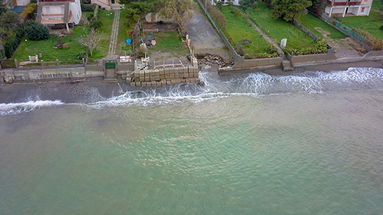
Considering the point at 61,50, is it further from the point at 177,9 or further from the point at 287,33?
the point at 287,33

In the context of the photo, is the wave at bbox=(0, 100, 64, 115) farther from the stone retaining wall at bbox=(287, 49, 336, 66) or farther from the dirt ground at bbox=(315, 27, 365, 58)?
the dirt ground at bbox=(315, 27, 365, 58)

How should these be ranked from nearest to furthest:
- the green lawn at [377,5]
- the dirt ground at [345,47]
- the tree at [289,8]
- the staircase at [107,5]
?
the dirt ground at [345,47] → the tree at [289,8] → the staircase at [107,5] → the green lawn at [377,5]

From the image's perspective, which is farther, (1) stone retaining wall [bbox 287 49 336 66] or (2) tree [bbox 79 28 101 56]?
(1) stone retaining wall [bbox 287 49 336 66]

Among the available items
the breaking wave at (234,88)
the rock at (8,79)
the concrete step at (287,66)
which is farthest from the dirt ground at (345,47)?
the rock at (8,79)

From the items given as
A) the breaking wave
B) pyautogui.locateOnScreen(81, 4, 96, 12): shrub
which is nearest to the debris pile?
the breaking wave

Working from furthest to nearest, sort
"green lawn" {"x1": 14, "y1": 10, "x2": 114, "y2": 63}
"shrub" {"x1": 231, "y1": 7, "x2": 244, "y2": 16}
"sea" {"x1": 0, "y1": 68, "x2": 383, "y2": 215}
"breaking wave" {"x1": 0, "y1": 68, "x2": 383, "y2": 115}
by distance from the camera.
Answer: "shrub" {"x1": 231, "y1": 7, "x2": 244, "y2": 16} → "green lawn" {"x1": 14, "y1": 10, "x2": 114, "y2": 63} → "breaking wave" {"x1": 0, "y1": 68, "x2": 383, "y2": 115} → "sea" {"x1": 0, "y1": 68, "x2": 383, "y2": 215}

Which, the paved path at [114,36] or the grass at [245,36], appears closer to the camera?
the paved path at [114,36]

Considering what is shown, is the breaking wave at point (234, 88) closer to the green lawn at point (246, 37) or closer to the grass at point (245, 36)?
the green lawn at point (246, 37)
